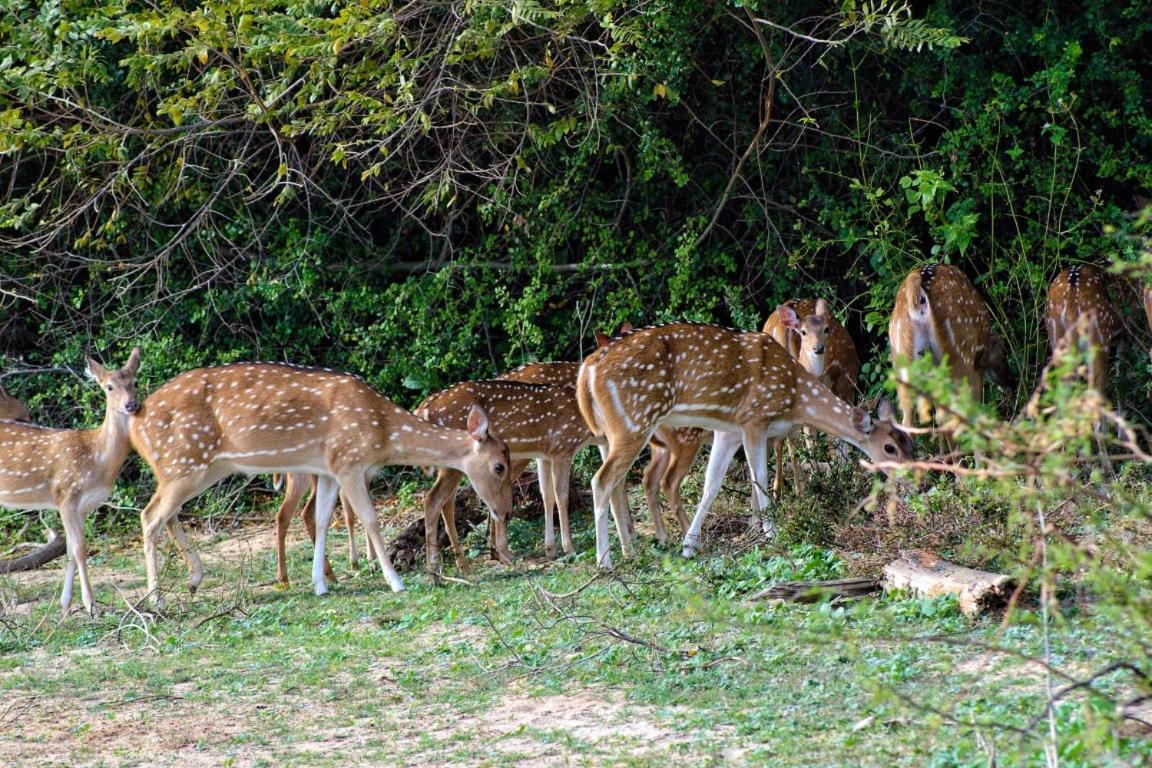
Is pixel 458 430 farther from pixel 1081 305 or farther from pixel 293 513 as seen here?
pixel 1081 305

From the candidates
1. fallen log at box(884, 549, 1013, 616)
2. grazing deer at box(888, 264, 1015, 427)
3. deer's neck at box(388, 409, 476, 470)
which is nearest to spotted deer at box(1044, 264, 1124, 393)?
grazing deer at box(888, 264, 1015, 427)

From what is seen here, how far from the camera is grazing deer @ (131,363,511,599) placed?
32.4 ft

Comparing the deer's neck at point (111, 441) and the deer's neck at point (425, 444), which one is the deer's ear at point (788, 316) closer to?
the deer's neck at point (425, 444)

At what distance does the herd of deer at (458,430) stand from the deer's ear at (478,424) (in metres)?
0.01

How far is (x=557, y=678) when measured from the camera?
6.82 metres

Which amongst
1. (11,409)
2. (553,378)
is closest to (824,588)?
(553,378)

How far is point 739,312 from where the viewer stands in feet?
39.9

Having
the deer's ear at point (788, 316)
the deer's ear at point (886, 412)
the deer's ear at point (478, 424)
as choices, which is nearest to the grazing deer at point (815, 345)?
the deer's ear at point (788, 316)

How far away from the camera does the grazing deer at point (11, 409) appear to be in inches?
487

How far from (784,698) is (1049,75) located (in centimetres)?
672

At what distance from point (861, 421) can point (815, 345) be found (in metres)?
1.02

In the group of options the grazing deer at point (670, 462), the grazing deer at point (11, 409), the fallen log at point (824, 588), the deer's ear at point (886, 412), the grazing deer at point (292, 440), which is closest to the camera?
the fallen log at point (824, 588)

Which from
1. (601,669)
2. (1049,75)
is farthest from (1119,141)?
(601,669)

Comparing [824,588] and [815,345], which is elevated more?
[815,345]
